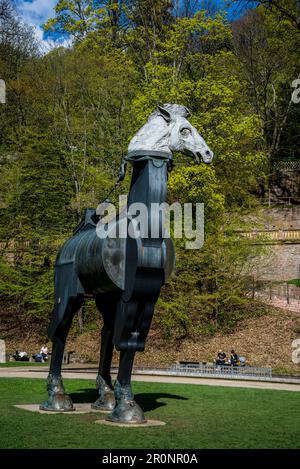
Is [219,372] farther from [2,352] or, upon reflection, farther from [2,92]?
[2,92]

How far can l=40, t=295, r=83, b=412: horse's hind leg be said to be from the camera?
11938mm

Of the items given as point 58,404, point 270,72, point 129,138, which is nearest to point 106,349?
point 58,404

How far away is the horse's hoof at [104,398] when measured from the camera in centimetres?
1220

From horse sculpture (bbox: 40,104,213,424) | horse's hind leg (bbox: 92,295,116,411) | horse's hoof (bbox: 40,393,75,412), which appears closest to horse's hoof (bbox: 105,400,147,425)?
horse sculpture (bbox: 40,104,213,424)

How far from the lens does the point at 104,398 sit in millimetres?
12281

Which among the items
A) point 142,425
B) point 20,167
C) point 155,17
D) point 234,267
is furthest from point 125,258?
point 155,17

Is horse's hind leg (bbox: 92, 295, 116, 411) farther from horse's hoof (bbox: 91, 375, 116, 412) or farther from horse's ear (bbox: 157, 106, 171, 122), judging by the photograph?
horse's ear (bbox: 157, 106, 171, 122)

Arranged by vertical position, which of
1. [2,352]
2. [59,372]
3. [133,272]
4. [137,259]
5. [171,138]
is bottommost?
[2,352]

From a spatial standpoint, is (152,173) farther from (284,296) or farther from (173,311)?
(284,296)

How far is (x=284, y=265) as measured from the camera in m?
38.4

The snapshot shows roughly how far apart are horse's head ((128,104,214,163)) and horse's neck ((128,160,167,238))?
0.96 feet

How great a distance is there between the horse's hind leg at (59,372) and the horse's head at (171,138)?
2933mm

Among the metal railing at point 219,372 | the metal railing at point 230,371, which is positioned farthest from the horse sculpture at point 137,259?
the metal railing at point 230,371

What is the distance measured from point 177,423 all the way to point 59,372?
8.43ft
